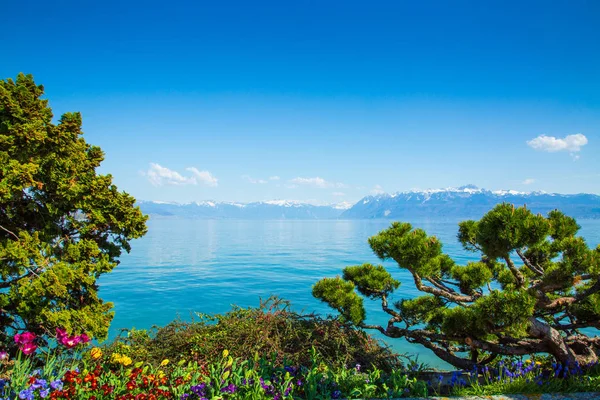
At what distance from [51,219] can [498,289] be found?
24.1ft

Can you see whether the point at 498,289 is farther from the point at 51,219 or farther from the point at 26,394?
the point at 51,219

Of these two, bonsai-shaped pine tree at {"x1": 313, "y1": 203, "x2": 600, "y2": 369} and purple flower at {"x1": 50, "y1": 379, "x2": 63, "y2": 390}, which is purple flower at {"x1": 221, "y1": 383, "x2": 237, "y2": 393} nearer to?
purple flower at {"x1": 50, "y1": 379, "x2": 63, "y2": 390}

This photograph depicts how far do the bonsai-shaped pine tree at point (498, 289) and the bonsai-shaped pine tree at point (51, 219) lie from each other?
12.2 feet

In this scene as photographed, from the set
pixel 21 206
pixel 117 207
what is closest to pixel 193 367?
pixel 117 207

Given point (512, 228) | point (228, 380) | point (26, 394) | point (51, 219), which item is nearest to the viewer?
point (26, 394)

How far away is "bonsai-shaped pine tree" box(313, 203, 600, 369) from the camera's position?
3.50 meters

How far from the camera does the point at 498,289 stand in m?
5.03

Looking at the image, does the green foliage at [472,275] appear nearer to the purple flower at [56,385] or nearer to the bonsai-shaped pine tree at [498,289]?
Result: the bonsai-shaped pine tree at [498,289]

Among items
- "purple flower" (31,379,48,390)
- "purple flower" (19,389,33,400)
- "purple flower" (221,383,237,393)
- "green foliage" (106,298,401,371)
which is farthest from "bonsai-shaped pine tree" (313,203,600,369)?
"purple flower" (19,389,33,400)

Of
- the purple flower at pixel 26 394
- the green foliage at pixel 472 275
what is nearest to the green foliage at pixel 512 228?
the green foliage at pixel 472 275

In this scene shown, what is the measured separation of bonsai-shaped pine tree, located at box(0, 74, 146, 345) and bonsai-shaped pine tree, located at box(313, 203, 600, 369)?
3.73 meters

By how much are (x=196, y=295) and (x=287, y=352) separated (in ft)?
42.8

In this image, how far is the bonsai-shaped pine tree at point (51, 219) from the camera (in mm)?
4910

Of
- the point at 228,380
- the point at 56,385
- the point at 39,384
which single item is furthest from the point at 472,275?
the point at 39,384
